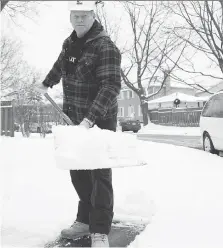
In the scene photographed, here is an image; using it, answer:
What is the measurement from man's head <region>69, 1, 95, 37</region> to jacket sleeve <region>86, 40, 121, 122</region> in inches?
7.1

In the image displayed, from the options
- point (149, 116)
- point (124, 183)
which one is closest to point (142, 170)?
point (124, 183)

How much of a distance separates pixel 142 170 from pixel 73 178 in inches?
110

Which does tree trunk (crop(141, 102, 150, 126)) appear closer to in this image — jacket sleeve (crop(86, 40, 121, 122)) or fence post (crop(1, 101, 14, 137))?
fence post (crop(1, 101, 14, 137))

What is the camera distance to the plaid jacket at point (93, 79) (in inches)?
101

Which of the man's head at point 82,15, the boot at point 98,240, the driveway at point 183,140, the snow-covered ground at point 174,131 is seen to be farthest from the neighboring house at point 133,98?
the boot at point 98,240

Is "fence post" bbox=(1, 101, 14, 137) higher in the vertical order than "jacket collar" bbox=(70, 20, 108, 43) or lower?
lower

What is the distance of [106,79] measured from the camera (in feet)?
8.41

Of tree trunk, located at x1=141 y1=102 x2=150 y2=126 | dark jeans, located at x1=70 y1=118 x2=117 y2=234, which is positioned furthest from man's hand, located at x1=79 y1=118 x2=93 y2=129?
tree trunk, located at x1=141 y1=102 x2=150 y2=126

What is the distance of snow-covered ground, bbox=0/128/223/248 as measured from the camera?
2.88m

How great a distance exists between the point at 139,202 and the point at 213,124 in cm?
581

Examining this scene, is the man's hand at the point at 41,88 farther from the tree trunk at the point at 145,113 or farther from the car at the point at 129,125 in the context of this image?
the tree trunk at the point at 145,113

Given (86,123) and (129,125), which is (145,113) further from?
(86,123)

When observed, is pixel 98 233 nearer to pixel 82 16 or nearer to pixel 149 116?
pixel 82 16

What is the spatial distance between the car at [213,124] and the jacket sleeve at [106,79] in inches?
262
